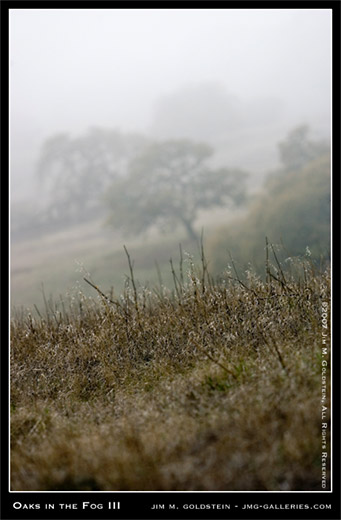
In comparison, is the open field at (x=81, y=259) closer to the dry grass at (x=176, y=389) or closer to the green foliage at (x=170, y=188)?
the green foliage at (x=170, y=188)

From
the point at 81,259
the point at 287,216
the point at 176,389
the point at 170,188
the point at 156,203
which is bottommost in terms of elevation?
the point at 176,389

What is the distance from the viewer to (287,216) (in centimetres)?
1138

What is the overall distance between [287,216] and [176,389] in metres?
8.25

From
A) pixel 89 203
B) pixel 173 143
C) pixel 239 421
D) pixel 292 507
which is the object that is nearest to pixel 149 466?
pixel 239 421

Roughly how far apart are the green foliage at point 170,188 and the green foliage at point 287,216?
272 cm

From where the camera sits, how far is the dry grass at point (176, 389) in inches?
113

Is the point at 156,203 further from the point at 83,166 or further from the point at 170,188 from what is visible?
the point at 83,166

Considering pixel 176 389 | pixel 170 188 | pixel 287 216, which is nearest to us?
pixel 176 389

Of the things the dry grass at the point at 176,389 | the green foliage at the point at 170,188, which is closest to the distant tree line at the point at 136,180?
the green foliage at the point at 170,188

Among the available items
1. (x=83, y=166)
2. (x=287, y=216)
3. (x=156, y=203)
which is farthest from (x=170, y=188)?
(x=287, y=216)

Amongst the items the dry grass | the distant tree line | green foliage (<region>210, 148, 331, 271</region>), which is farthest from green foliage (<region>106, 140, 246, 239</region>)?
the dry grass

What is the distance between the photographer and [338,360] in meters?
3.50

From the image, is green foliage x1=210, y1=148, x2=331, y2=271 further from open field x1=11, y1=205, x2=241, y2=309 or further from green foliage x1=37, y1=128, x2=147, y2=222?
green foliage x1=37, y1=128, x2=147, y2=222

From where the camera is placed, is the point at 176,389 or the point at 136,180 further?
the point at 136,180
